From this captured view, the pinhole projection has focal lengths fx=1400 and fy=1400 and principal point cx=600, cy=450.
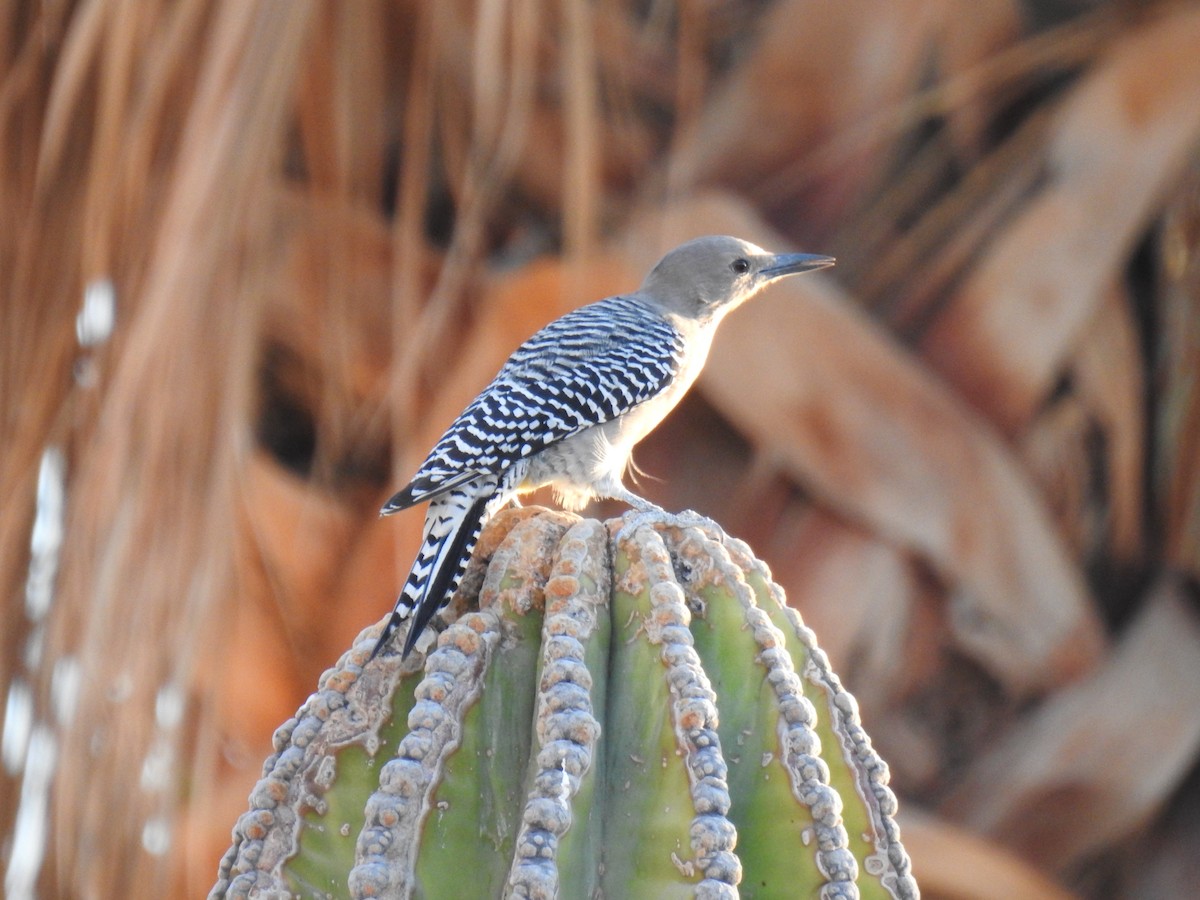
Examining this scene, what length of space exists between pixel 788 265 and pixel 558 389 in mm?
979

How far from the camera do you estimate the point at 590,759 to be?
1.62 meters

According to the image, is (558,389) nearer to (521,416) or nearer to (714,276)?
(521,416)

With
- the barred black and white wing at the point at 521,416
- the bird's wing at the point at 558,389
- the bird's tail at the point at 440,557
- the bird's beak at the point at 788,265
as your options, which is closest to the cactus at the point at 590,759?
the bird's tail at the point at 440,557

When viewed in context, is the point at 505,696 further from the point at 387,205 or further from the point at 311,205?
the point at 387,205

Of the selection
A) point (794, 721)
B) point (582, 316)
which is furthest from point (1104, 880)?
point (794, 721)

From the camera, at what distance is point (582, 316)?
3352mm

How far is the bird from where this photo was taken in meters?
2.24

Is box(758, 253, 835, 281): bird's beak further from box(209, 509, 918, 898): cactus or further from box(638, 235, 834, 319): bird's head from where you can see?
box(209, 509, 918, 898): cactus

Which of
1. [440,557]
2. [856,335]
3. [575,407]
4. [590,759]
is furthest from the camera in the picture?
[856,335]

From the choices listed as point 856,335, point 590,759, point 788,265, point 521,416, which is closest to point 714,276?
point 788,265

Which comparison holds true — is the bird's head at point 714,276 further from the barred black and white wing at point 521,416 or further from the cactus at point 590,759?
the cactus at point 590,759

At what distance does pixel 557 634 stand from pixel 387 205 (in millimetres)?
3559

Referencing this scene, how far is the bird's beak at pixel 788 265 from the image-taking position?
3533 mm

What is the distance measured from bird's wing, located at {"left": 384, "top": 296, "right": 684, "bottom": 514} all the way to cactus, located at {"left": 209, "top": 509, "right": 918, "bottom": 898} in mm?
551
